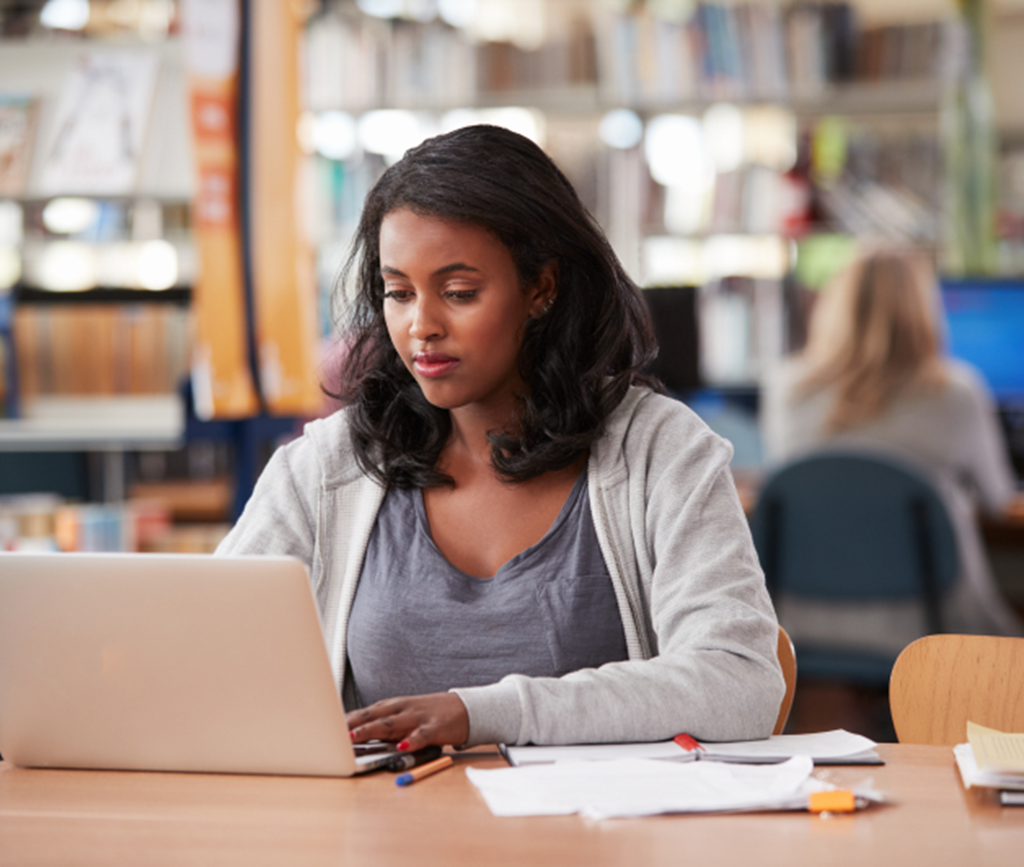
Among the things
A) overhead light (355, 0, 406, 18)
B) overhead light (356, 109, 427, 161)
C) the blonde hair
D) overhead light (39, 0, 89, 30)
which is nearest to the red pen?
the blonde hair

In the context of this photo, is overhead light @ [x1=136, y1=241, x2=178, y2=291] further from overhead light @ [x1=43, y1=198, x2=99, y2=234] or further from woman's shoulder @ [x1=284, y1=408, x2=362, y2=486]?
woman's shoulder @ [x1=284, y1=408, x2=362, y2=486]

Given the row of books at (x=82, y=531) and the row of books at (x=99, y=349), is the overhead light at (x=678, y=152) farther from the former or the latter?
the row of books at (x=82, y=531)

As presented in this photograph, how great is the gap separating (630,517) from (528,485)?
139 mm

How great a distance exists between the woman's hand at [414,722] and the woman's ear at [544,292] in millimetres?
514

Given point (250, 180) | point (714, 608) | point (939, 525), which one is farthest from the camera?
point (250, 180)

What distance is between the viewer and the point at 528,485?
1.41m

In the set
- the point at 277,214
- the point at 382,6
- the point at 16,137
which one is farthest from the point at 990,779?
the point at 382,6

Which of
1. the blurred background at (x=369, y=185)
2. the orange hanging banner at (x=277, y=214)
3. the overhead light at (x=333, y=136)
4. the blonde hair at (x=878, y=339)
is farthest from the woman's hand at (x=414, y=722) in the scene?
the overhead light at (x=333, y=136)

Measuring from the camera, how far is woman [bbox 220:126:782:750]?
130 centimetres

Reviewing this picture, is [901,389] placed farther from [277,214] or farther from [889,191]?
[277,214]

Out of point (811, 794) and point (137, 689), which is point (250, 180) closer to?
Answer: point (137, 689)

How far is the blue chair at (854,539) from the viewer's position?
2.54m

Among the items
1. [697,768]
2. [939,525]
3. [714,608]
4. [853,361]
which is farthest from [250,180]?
[697,768]

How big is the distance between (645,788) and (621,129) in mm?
3508
